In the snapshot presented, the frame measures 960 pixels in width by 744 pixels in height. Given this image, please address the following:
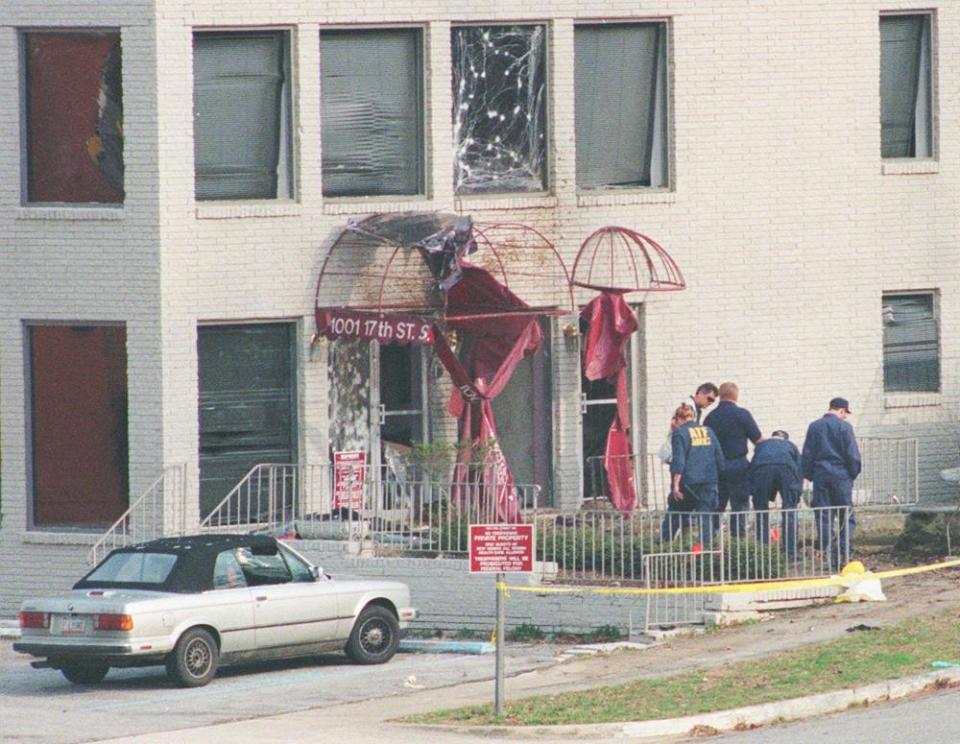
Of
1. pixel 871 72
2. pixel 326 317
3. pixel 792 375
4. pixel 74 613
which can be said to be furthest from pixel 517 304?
pixel 74 613

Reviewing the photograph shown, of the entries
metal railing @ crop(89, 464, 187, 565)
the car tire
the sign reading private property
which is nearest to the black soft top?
the car tire

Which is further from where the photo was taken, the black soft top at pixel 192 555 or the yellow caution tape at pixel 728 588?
the yellow caution tape at pixel 728 588

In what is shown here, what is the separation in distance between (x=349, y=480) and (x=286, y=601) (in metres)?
3.80

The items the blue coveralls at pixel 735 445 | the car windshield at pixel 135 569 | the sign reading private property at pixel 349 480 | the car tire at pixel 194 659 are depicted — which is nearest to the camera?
the car tire at pixel 194 659

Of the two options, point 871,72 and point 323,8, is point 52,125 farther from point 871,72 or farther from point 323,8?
point 871,72

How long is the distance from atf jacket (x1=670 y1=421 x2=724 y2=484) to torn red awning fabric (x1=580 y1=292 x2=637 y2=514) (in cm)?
346

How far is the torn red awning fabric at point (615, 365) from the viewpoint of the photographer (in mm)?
25594

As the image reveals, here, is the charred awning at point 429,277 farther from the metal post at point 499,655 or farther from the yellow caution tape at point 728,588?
the metal post at point 499,655

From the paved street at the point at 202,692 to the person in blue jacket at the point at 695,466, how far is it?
224cm

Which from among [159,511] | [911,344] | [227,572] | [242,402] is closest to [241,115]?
[242,402]

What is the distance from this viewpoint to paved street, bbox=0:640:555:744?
17625 mm

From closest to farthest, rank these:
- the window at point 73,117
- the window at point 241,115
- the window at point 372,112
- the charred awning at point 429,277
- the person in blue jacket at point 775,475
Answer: the person in blue jacket at point 775,475 → the charred awning at point 429,277 → the window at point 241,115 → the window at point 73,117 → the window at point 372,112

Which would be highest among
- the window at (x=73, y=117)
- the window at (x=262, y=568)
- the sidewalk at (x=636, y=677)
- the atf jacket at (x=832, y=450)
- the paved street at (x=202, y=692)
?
the window at (x=73, y=117)

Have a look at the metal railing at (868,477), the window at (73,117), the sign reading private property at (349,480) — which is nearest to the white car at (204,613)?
the sign reading private property at (349,480)
